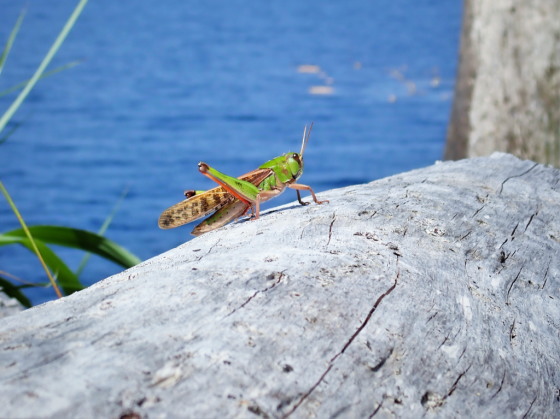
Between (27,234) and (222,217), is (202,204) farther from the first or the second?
(27,234)

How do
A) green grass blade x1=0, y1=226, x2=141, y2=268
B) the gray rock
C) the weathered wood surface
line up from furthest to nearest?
the gray rock
green grass blade x1=0, y1=226, x2=141, y2=268
the weathered wood surface

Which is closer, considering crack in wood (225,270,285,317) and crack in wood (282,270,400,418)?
crack in wood (282,270,400,418)

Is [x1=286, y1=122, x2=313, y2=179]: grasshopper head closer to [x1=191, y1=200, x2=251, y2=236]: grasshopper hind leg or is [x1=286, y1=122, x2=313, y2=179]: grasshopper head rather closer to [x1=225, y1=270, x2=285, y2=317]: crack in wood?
[x1=191, y1=200, x2=251, y2=236]: grasshopper hind leg

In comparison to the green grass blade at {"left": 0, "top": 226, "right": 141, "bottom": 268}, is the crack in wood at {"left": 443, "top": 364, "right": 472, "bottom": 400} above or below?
below

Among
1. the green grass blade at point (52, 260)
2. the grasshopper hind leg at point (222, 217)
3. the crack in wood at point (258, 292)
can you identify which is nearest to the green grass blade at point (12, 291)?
the green grass blade at point (52, 260)

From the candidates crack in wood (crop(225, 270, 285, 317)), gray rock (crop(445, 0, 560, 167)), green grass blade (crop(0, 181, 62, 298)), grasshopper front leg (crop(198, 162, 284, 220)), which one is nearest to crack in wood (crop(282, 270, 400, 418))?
crack in wood (crop(225, 270, 285, 317))

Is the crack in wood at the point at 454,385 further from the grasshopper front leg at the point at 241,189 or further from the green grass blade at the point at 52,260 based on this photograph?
the green grass blade at the point at 52,260
